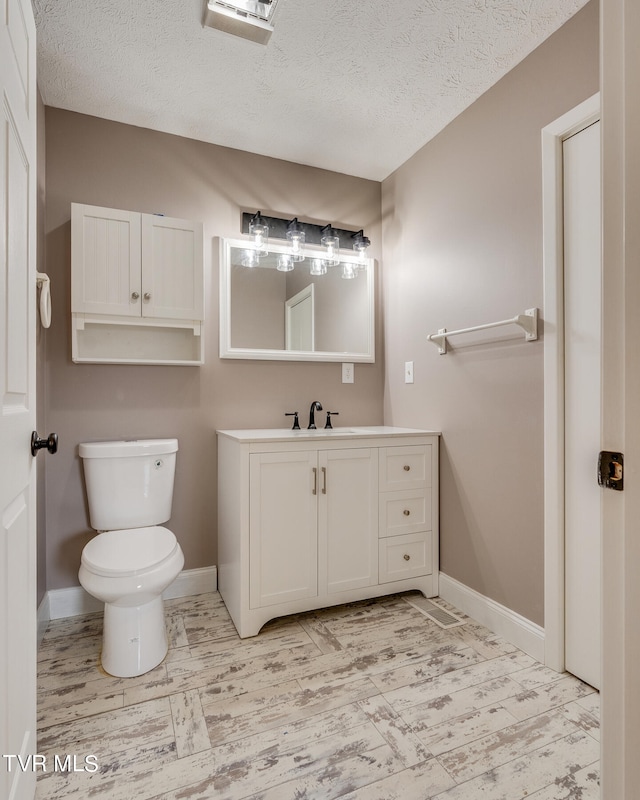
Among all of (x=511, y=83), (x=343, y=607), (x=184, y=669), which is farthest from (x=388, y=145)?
(x=184, y=669)

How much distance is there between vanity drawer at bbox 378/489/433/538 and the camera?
2199 millimetres

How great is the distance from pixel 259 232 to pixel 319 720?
7.23 ft

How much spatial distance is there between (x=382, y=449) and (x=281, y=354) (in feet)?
2.61

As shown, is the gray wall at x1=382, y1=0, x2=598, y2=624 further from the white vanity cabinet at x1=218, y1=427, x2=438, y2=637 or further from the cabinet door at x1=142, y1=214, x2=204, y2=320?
the cabinet door at x1=142, y1=214, x2=204, y2=320

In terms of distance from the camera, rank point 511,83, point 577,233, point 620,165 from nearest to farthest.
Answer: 1. point 620,165
2. point 577,233
3. point 511,83

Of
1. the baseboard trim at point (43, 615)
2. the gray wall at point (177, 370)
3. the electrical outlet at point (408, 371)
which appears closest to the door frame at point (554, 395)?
the electrical outlet at point (408, 371)

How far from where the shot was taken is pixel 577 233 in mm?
1642

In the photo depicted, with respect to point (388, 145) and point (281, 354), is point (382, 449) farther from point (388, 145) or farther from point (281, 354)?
point (388, 145)

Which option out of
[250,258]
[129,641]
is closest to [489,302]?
[250,258]

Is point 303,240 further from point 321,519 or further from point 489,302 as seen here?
point 321,519

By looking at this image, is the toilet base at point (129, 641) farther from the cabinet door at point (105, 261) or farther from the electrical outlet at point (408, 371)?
the electrical outlet at point (408, 371)

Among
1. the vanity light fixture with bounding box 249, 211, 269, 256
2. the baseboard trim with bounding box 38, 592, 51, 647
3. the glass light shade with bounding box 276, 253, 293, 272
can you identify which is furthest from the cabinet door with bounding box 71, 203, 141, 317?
the baseboard trim with bounding box 38, 592, 51, 647

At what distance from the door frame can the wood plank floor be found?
0.70 feet

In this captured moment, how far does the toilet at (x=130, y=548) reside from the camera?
64.3 inches
